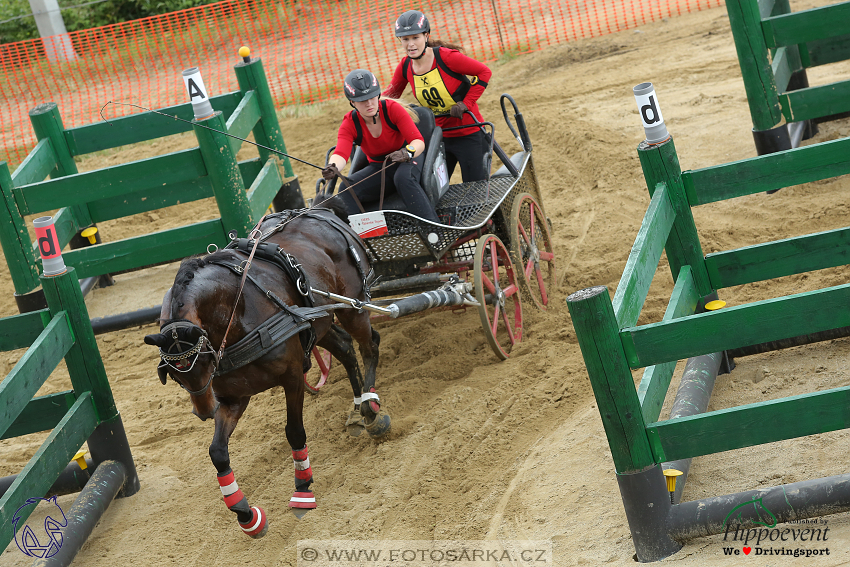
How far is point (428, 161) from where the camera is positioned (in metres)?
6.03

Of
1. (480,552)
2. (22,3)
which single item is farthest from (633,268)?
(22,3)

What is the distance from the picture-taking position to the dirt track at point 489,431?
13.4 feet

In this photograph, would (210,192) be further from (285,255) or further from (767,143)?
(767,143)

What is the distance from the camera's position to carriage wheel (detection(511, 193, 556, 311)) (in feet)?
20.7

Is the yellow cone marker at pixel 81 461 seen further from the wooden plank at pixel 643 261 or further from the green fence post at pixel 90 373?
the wooden plank at pixel 643 261

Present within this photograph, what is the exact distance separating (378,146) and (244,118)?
1.94 meters

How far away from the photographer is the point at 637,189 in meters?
8.26

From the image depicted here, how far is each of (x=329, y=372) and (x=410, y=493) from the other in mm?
1916

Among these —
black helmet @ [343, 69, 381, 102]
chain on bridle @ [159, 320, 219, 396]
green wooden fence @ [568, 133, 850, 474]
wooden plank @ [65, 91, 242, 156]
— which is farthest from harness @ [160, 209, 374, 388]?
wooden plank @ [65, 91, 242, 156]

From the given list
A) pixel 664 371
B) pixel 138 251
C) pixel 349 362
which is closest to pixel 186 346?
pixel 349 362

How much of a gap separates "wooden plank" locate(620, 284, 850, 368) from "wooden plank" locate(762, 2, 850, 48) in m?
4.83

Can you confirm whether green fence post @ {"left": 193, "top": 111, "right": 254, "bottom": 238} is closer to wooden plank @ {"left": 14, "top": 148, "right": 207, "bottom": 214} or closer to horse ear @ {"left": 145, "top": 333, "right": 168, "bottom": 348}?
wooden plank @ {"left": 14, "top": 148, "right": 207, "bottom": 214}

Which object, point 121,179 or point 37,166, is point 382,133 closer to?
point 121,179

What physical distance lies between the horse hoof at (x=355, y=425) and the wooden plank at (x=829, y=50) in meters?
5.74
